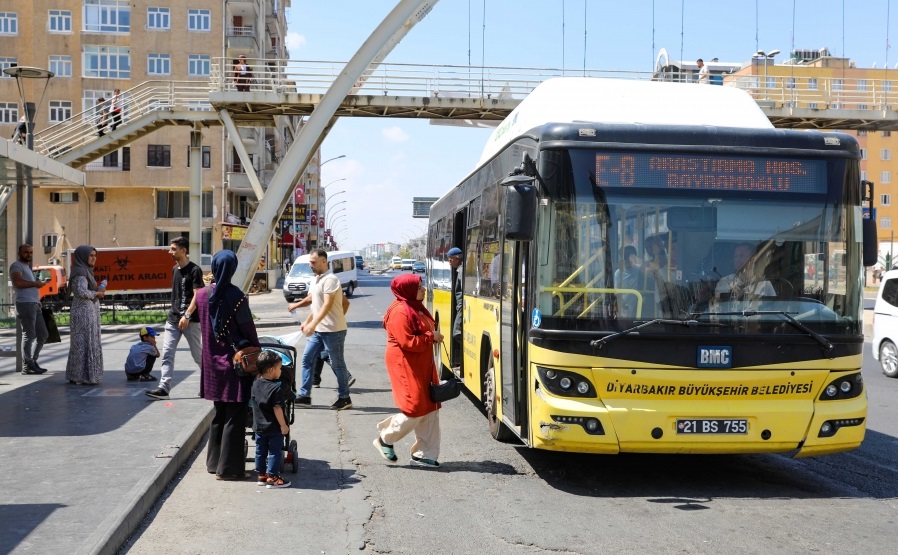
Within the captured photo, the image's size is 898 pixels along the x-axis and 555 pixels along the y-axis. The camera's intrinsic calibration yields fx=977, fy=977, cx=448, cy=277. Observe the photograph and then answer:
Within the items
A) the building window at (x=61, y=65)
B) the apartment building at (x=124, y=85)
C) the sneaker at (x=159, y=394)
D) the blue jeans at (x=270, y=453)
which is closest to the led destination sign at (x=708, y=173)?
the blue jeans at (x=270, y=453)

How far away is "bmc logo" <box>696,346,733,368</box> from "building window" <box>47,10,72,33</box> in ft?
178

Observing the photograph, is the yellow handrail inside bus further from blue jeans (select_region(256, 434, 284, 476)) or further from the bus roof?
blue jeans (select_region(256, 434, 284, 476))

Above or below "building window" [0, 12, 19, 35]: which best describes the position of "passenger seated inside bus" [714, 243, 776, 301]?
below

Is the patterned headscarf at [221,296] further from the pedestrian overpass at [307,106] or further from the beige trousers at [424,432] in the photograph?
the pedestrian overpass at [307,106]

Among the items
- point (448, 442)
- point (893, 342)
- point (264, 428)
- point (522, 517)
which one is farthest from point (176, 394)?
point (893, 342)

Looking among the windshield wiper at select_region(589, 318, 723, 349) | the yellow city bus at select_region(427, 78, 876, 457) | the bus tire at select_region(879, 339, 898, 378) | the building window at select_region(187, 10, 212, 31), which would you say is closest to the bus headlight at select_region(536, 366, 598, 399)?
the yellow city bus at select_region(427, 78, 876, 457)

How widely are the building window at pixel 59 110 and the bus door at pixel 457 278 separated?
153 ft

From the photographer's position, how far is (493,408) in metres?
9.38

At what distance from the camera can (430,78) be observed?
1110 inches

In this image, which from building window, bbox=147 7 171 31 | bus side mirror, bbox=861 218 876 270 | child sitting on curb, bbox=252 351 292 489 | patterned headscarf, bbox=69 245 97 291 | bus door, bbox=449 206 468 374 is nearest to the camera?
child sitting on curb, bbox=252 351 292 489

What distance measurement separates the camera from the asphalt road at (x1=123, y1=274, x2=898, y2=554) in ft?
19.6

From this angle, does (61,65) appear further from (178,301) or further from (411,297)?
(411,297)

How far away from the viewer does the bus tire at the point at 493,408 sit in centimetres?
921

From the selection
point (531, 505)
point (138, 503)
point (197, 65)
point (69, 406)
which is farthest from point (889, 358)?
point (197, 65)
